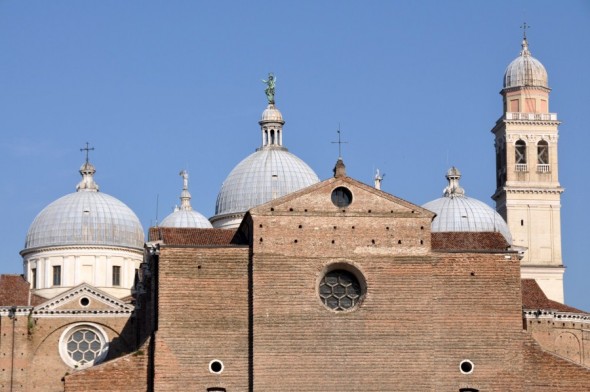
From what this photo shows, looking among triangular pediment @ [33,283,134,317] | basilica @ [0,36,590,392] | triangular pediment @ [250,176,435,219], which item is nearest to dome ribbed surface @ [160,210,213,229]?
triangular pediment @ [33,283,134,317]

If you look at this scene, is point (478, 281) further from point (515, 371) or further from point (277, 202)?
point (277, 202)

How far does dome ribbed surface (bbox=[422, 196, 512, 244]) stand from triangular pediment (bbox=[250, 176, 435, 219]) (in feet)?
76.7

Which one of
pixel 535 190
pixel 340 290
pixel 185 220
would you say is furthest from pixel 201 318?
pixel 535 190

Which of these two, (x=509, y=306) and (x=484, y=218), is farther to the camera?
(x=484, y=218)

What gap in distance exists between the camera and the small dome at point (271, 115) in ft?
288

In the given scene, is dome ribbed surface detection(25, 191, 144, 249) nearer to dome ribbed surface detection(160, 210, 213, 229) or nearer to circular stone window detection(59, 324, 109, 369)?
dome ribbed surface detection(160, 210, 213, 229)

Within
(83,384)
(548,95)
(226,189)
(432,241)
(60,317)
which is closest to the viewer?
(83,384)

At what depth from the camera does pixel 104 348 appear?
76125 millimetres

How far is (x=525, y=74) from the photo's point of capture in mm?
96500

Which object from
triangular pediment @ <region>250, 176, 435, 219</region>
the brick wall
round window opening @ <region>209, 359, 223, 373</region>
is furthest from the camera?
triangular pediment @ <region>250, 176, 435, 219</region>

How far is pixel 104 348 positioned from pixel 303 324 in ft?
56.9

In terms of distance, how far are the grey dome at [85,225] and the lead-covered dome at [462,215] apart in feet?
48.4

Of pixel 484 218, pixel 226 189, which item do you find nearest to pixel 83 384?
pixel 226 189

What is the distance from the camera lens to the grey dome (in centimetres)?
8362
